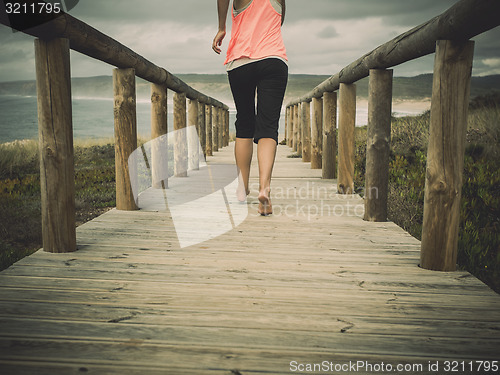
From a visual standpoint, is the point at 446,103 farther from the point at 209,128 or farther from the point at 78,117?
the point at 78,117

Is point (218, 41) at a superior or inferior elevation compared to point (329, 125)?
superior

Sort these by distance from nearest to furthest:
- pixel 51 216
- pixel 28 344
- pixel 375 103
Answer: pixel 28 344 < pixel 51 216 < pixel 375 103

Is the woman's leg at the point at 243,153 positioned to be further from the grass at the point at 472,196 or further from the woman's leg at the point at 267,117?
the grass at the point at 472,196

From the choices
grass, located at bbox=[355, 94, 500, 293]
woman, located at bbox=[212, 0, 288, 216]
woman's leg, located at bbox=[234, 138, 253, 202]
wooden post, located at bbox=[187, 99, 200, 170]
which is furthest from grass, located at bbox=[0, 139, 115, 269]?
grass, located at bbox=[355, 94, 500, 293]

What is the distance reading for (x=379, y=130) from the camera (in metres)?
2.99

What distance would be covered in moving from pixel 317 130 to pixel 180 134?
203cm

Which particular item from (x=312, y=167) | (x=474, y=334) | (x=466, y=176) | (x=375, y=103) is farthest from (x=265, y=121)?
(x=312, y=167)

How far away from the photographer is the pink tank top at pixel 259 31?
3129mm

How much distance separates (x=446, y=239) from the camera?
2.03m

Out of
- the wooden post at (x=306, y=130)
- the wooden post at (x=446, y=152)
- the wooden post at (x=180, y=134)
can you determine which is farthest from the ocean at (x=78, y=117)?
the wooden post at (x=446, y=152)

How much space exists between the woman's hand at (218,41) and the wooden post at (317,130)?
2.92 metres

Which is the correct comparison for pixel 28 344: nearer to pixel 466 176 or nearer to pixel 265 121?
pixel 265 121

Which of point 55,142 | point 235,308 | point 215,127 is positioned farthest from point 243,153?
point 215,127

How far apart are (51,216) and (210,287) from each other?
996 mm
